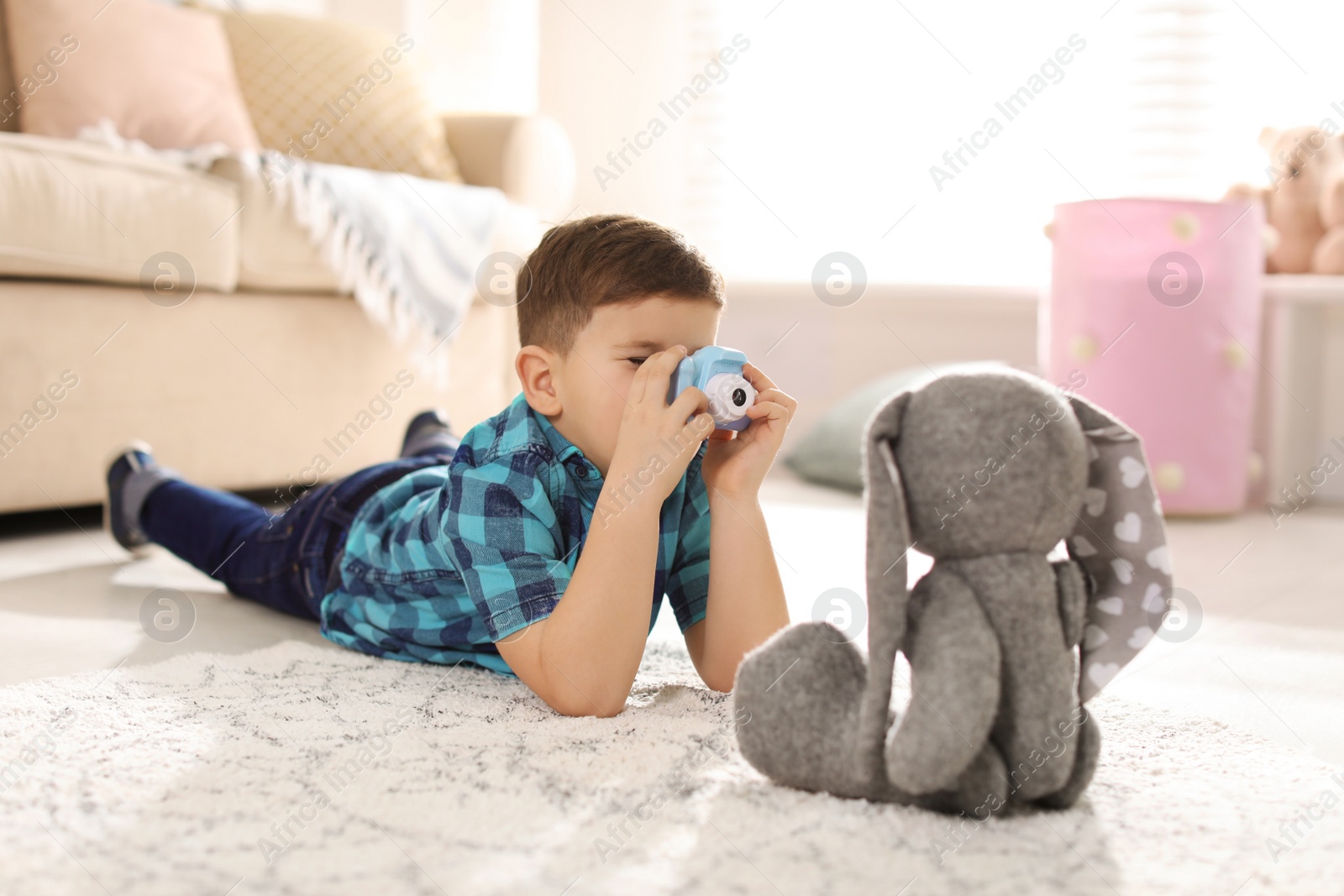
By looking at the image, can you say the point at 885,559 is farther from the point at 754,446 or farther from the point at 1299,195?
the point at 1299,195

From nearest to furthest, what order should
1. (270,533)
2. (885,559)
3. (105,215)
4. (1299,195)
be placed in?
1. (885,559)
2. (270,533)
3. (105,215)
4. (1299,195)

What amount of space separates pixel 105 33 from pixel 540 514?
1.65 m

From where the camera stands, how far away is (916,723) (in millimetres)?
556

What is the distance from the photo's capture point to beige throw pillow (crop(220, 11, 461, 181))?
7.36ft

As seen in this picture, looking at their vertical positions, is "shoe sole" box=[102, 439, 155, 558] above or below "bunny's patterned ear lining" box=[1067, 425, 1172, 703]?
below

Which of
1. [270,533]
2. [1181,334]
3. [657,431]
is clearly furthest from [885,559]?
[1181,334]

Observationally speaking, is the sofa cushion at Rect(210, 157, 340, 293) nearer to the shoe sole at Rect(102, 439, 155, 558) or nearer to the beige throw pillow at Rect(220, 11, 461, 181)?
the shoe sole at Rect(102, 439, 155, 558)

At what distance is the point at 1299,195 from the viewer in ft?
7.11

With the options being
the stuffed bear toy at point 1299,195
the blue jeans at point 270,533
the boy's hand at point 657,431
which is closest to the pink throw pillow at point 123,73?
the blue jeans at point 270,533

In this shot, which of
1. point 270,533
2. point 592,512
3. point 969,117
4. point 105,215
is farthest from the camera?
point 969,117

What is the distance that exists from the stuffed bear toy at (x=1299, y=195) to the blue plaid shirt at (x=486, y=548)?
174cm

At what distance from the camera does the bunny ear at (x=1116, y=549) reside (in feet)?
1.96

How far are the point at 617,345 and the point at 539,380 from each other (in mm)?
82

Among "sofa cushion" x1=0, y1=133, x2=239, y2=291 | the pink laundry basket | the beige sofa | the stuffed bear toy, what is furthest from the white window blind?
"sofa cushion" x1=0, y1=133, x2=239, y2=291
